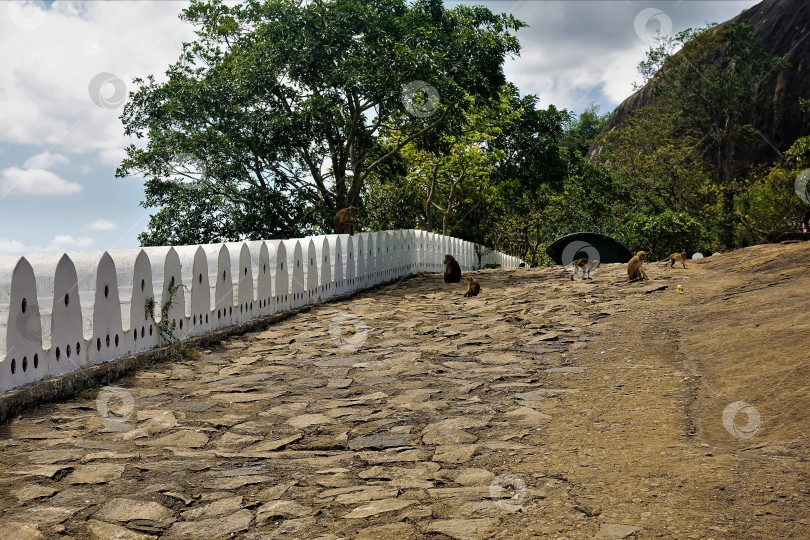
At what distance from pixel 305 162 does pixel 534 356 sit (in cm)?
1504

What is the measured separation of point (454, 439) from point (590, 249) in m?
18.3

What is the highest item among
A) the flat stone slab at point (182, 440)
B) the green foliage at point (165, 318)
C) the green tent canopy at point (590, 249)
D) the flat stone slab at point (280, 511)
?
the green tent canopy at point (590, 249)

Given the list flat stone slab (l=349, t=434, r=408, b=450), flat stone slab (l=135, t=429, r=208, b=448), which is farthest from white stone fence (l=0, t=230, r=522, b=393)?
flat stone slab (l=349, t=434, r=408, b=450)

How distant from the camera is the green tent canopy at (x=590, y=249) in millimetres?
21391

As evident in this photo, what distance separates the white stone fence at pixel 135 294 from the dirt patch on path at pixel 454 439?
1.50ft

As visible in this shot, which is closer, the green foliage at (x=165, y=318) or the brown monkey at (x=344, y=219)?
the green foliage at (x=165, y=318)

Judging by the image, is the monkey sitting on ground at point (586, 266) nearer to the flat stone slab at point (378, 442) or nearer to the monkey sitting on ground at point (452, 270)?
the monkey sitting on ground at point (452, 270)

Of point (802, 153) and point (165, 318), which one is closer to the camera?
point (165, 318)

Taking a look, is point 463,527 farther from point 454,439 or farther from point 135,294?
point 135,294

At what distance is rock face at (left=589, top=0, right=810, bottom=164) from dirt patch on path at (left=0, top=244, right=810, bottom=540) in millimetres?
34059

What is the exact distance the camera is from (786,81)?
3800cm

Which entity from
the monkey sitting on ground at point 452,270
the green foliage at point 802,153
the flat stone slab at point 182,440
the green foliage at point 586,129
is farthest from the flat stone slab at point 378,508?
the green foliage at point 586,129

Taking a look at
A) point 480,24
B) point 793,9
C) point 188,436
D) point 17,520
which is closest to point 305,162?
point 480,24

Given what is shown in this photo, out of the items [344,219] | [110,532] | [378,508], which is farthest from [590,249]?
[110,532]
